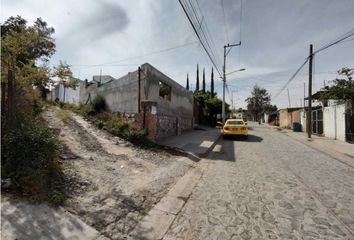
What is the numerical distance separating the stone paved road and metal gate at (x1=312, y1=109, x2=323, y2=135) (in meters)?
17.6

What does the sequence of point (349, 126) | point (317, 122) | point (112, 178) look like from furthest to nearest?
1. point (317, 122)
2. point (349, 126)
3. point (112, 178)

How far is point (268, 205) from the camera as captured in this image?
5.17 metres

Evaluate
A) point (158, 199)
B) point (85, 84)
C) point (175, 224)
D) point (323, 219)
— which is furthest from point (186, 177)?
point (85, 84)

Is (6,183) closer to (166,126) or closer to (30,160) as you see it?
(30,160)

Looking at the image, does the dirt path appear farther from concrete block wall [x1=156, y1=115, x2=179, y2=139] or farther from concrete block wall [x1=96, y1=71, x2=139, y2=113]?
concrete block wall [x1=156, y1=115, x2=179, y2=139]

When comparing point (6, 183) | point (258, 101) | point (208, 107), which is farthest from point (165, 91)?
point (258, 101)

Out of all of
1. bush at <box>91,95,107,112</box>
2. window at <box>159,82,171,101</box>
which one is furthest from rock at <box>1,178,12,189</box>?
window at <box>159,82,171,101</box>

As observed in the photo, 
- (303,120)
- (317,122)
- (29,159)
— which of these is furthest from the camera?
(303,120)

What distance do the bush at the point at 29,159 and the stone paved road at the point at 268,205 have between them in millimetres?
2354

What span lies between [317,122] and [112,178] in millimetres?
24467

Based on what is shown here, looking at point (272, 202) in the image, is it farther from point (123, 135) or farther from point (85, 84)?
point (85, 84)

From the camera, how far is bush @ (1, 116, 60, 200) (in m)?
4.42

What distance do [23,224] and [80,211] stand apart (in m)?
0.87

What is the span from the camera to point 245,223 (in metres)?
4.34
